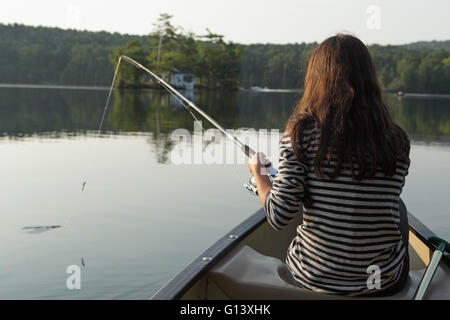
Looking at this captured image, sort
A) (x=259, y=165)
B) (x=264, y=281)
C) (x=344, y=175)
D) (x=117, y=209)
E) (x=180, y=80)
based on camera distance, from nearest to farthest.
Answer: (x=344, y=175) < (x=259, y=165) < (x=264, y=281) < (x=117, y=209) < (x=180, y=80)

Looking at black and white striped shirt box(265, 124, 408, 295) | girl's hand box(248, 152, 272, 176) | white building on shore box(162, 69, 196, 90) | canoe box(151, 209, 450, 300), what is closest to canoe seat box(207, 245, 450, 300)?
canoe box(151, 209, 450, 300)

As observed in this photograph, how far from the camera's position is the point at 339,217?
6.82 ft

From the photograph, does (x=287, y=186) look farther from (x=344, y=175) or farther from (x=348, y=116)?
(x=348, y=116)

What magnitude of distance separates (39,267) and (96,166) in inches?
259

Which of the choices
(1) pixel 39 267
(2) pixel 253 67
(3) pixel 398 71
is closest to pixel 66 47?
(2) pixel 253 67

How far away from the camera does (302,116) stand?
2.10 metres

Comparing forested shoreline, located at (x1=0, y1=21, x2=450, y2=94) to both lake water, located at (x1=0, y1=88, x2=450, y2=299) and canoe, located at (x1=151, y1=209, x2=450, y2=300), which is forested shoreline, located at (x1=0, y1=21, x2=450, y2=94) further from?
canoe, located at (x1=151, y1=209, x2=450, y2=300)

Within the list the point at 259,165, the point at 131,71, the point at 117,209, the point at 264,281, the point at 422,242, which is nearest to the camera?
the point at 259,165

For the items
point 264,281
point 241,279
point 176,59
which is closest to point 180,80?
point 176,59

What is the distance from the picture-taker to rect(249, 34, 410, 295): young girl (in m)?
2.05

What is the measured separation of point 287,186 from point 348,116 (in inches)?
13.8

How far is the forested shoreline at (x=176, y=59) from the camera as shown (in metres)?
88.1

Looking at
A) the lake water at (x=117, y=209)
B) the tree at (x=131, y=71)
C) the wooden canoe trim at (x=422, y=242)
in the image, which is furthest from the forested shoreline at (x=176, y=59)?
the wooden canoe trim at (x=422, y=242)
